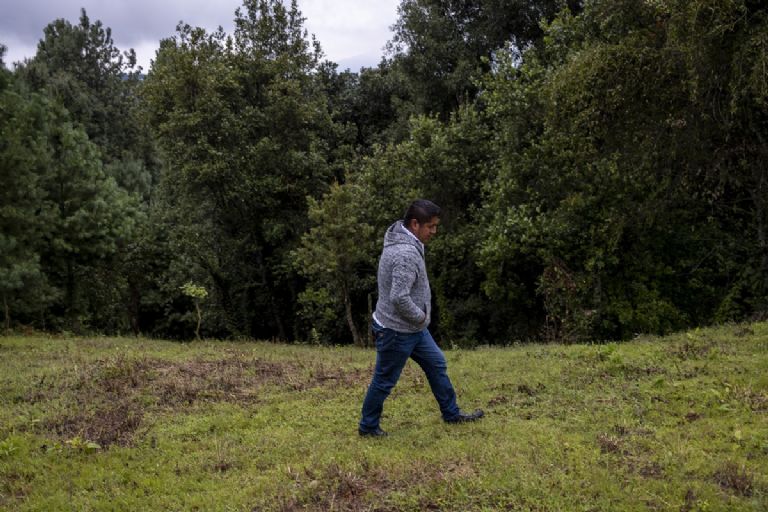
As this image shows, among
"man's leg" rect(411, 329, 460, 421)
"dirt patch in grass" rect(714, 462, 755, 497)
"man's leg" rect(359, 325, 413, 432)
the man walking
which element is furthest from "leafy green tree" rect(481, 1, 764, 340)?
"dirt patch in grass" rect(714, 462, 755, 497)

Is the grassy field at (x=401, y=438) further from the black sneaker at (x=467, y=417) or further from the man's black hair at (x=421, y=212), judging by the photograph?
the man's black hair at (x=421, y=212)

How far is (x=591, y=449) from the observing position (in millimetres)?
5695

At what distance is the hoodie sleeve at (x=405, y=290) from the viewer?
5938 mm

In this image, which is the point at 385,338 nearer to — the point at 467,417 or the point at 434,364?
the point at 434,364

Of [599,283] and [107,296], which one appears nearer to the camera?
[599,283]

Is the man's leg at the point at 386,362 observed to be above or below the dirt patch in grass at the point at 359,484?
above

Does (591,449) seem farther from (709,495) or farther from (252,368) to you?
(252,368)

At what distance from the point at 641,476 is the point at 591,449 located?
0.69 metres

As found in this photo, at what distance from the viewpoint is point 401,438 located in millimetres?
6363

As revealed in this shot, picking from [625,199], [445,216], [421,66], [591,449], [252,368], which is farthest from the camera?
[421,66]

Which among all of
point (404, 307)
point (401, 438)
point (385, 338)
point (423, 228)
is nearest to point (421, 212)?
point (423, 228)

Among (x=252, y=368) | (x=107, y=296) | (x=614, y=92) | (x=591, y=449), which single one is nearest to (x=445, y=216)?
(x=614, y=92)

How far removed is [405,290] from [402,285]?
59 millimetres

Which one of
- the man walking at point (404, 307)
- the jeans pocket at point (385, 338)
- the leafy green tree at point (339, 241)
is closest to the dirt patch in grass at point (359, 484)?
the man walking at point (404, 307)
